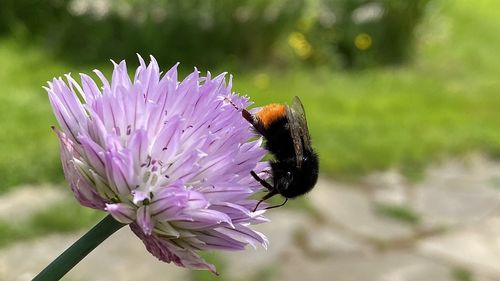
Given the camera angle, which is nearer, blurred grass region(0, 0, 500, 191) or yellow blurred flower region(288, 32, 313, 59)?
blurred grass region(0, 0, 500, 191)

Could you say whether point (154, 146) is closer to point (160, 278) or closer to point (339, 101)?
point (160, 278)

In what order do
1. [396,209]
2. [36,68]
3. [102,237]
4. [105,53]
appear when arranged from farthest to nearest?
[105,53] < [36,68] < [396,209] < [102,237]

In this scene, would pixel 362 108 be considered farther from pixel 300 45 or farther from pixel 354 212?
pixel 354 212

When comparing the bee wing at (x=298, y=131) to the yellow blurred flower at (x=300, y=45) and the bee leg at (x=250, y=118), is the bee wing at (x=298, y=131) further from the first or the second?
the yellow blurred flower at (x=300, y=45)

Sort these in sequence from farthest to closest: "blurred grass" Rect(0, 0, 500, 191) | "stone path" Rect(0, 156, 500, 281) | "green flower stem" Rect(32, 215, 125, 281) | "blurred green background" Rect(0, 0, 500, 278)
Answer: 1. "blurred green background" Rect(0, 0, 500, 278)
2. "blurred grass" Rect(0, 0, 500, 191)
3. "stone path" Rect(0, 156, 500, 281)
4. "green flower stem" Rect(32, 215, 125, 281)

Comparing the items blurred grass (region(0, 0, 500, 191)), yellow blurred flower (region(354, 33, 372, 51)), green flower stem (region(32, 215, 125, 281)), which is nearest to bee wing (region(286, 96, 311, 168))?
green flower stem (region(32, 215, 125, 281))

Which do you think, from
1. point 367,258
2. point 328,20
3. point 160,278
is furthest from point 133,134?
point 328,20

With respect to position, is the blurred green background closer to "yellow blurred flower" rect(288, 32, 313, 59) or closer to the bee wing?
"yellow blurred flower" rect(288, 32, 313, 59)

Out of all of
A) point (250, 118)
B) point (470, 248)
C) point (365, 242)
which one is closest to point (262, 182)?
point (250, 118)
